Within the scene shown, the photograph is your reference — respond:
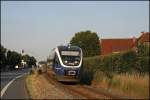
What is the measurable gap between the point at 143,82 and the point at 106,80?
7.26 meters

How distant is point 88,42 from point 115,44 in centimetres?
989

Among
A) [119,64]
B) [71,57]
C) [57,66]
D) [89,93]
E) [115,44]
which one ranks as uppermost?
[115,44]

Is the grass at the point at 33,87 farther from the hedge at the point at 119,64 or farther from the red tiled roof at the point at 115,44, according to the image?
the red tiled roof at the point at 115,44

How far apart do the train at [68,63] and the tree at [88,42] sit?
86.5 m

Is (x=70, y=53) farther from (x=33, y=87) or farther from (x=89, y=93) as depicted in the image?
(x=89, y=93)

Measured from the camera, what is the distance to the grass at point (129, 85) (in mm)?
25109

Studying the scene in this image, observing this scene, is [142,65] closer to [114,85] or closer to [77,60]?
[114,85]

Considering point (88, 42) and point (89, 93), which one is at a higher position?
point (88, 42)

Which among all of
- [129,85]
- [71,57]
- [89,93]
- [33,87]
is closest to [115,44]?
[71,57]

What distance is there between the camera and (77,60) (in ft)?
116

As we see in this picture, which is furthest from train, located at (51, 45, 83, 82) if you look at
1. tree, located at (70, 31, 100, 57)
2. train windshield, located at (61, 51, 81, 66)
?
tree, located at (70, 31, 100, 57)

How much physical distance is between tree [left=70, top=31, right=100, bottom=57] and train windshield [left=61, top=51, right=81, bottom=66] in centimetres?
8684

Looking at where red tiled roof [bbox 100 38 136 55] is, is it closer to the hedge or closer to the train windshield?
the hedge

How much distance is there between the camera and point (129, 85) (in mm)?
27484
